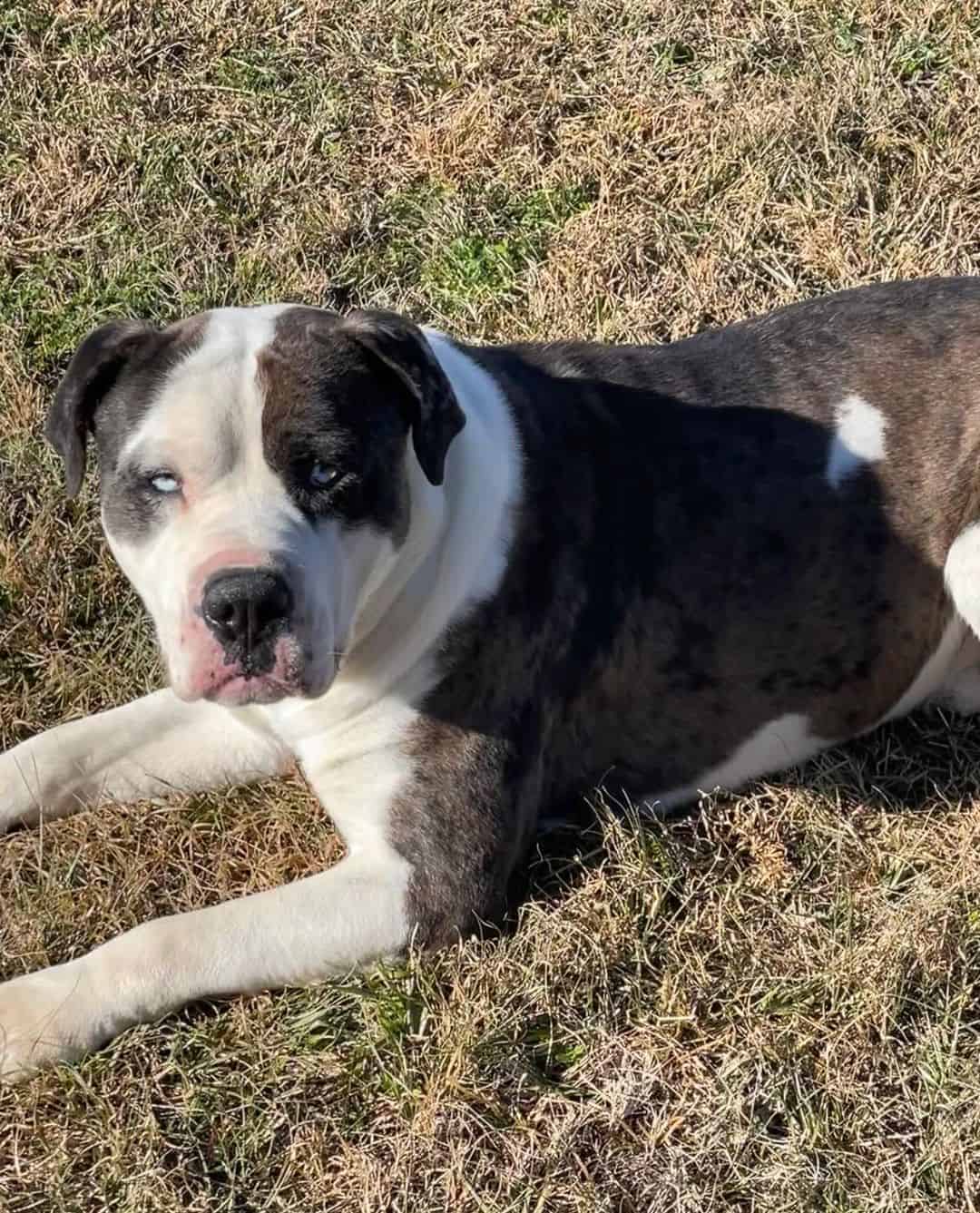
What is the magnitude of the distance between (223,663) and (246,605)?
169 mm

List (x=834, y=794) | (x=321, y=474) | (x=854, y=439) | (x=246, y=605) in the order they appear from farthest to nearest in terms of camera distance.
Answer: (x=834, y=794) < (x=854, y=439) < (x=321, y=474) < (x=246, y=605)

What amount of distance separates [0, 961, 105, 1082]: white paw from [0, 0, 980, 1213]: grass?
0.21 ft

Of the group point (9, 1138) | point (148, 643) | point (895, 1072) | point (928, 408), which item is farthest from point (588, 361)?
point (9, 1138)

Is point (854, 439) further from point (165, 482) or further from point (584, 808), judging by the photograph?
point (165, 482)

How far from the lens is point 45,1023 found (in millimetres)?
3389

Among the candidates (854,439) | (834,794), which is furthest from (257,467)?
(834,794)

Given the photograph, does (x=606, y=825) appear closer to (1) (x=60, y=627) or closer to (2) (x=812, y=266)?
(1) (x=60, y=627)

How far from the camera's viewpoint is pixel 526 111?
19.0ft

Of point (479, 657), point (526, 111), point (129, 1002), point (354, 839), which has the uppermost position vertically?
point (526, 111)

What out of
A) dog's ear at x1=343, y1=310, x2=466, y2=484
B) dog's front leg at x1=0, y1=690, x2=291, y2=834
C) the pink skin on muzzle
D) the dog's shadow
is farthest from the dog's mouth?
the dog's shadow

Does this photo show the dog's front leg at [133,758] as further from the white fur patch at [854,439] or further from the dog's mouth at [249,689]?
the white fur patch at [854,439]

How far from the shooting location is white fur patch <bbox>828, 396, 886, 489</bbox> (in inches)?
153

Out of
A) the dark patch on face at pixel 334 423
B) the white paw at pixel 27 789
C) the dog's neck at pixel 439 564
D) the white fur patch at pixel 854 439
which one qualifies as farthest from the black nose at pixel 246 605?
the white fur patch at pixel 854 439

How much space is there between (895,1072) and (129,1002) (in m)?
1.74
